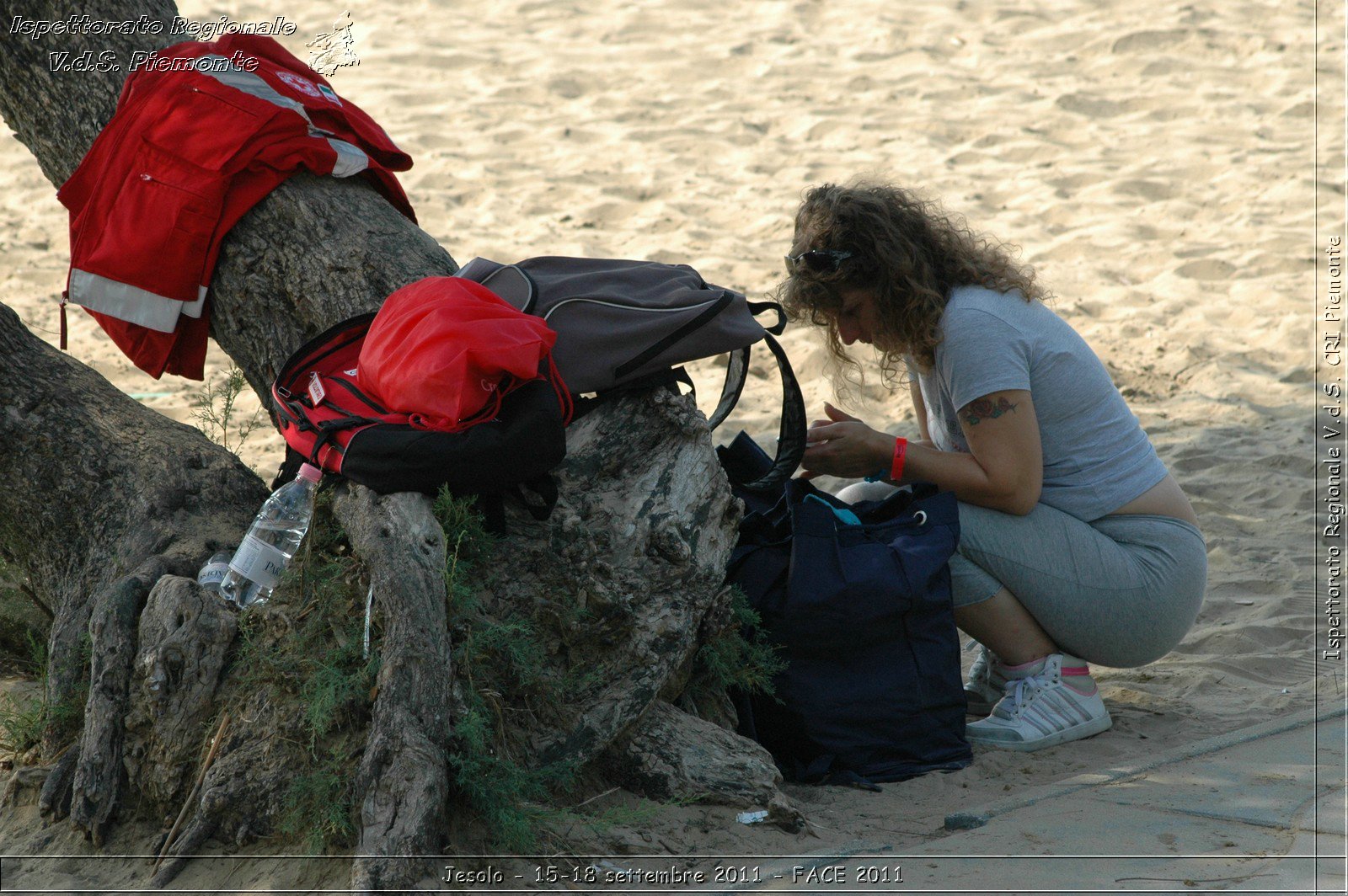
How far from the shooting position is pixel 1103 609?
3119 mm

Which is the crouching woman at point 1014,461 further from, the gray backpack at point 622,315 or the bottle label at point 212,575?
the bottle label at point 212,575

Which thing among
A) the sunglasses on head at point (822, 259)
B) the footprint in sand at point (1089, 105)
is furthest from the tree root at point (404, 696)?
the footprint in sand at point (1089, 105)

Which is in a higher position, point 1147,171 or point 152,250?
point 152,250

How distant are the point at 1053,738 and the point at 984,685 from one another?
0.42m

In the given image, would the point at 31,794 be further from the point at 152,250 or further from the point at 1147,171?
the point at 1147,171

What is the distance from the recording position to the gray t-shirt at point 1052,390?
3.06m

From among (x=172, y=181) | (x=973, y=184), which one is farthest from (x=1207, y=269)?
(x=172, y=181)

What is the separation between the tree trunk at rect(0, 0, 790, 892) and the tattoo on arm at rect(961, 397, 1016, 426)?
28.7 inches

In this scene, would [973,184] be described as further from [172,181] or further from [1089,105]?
[172,181]

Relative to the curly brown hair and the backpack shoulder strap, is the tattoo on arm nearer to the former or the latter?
the curly brown hair

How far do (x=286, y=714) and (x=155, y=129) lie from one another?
1.51 m

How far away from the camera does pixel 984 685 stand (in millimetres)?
3502

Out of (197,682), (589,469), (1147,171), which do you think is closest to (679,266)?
(589,469)

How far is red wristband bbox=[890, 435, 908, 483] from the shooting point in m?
3.13
